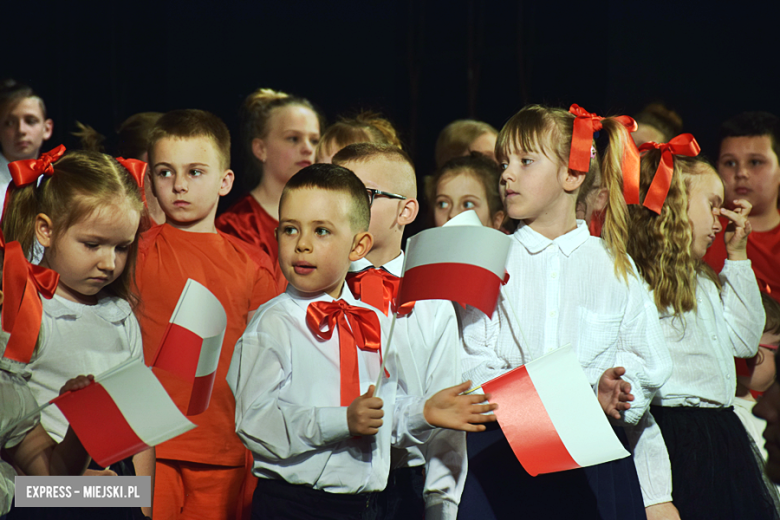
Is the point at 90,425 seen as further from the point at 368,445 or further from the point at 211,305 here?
the point at 368,445

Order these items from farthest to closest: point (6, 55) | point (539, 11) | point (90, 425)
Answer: point (539, 11), point (6, 55), point (90, 425)

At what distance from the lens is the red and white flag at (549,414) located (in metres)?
1.57

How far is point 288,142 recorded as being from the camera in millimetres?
3029

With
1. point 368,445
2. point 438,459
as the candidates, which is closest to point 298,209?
point 368,445

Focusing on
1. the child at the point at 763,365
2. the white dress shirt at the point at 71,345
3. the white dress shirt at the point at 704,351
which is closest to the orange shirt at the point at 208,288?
the white dress shirt at the point at 71,345

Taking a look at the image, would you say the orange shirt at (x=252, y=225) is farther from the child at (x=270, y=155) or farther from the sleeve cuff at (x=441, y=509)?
the sleeve cuff at (x=441, y=509)

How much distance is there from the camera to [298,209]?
5.54ft

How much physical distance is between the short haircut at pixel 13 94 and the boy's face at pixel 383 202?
187cm

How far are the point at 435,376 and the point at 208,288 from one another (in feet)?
2.55

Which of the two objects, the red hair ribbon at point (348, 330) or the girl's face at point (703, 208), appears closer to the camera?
the red hair ribbon at point (348, 330)

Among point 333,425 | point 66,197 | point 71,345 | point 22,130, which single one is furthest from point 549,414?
point 22,130

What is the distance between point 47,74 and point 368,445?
9.14ft

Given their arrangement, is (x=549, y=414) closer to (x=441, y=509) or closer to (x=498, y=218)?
(x=441, y=509)

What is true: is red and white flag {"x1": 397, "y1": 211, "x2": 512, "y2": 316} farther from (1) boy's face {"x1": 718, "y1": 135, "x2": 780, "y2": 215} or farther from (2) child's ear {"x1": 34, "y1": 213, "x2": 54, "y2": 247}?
(1) boy's face {"x1": 718, "y1": 135, "x2": 780, "y2": 215}
